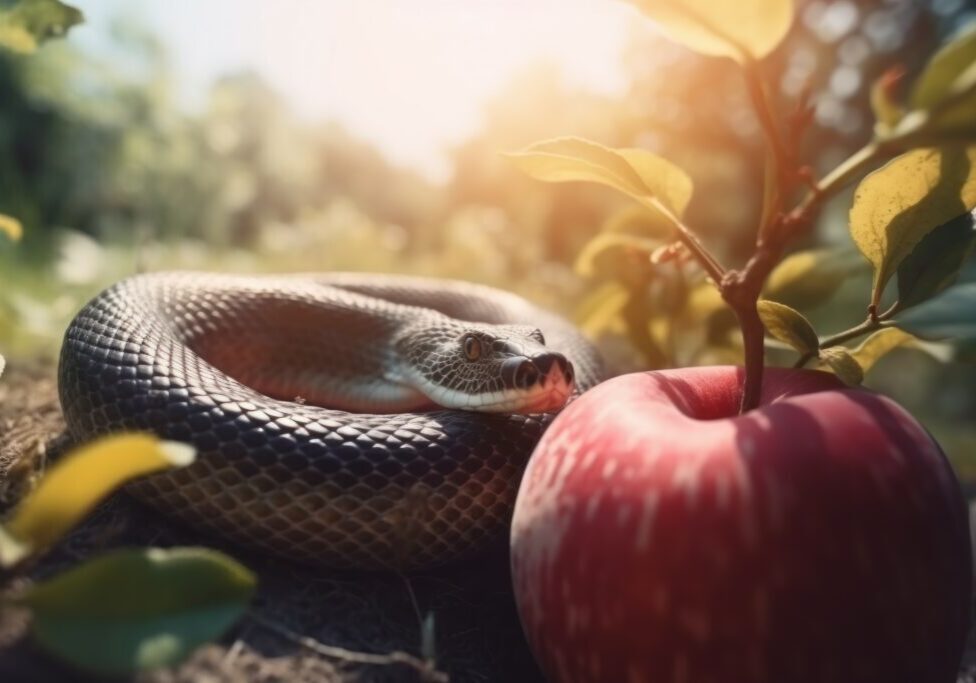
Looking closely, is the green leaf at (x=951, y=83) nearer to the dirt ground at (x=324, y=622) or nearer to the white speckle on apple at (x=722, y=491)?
the white speckle on apple at (x=722, y=491)

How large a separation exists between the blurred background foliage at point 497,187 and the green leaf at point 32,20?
4.14 feet

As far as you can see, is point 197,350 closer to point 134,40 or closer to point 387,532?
point 387,532

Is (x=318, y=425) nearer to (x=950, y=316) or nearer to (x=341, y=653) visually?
(x=341, y=653)

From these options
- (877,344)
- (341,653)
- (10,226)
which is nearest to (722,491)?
(341,653)

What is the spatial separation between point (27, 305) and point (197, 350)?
1.00 m

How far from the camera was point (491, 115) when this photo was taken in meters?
11.5

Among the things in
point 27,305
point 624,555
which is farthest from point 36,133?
point 624,555

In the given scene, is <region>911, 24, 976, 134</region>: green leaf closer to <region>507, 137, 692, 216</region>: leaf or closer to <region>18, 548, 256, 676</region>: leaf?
<region>507, 137, 692, 216</region>: leaf

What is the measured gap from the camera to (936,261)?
153cm

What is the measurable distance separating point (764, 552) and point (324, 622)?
0.87 metres

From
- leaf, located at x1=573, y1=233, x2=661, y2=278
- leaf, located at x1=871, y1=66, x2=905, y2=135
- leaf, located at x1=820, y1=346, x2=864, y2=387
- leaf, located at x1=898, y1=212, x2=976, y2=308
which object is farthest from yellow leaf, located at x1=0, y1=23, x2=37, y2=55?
leaf, located at x1=898, y1=212, x2=976, y2=308

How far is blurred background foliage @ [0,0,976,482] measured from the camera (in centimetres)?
354

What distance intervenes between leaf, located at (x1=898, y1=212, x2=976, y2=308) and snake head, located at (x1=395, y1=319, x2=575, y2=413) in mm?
802

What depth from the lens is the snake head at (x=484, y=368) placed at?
77.4 inches
